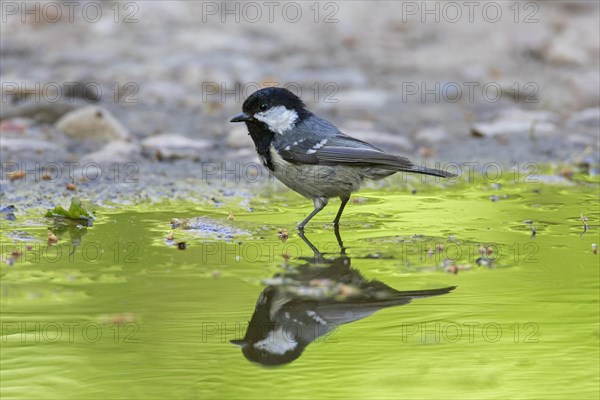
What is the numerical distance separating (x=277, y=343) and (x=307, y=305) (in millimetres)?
493

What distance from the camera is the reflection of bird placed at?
3.77 metres

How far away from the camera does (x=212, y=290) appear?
454cm

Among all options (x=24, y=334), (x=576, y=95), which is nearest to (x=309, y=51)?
(x=576, y=95)

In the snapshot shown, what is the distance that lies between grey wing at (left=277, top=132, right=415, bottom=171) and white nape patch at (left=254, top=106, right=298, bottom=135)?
0.61ft

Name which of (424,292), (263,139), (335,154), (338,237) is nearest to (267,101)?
(263,139)

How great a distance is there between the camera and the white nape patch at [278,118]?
248 inches

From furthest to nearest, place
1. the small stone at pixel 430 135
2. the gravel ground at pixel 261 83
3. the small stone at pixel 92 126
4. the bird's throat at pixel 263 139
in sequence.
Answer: the small stone at pixel 430 135
the small stone at pixel 92 126
the gravel ground at pixel 261 83
the bird's throat at pixel 263 139

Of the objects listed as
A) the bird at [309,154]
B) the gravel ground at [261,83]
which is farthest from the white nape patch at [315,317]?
the gravel ground at [261,83]

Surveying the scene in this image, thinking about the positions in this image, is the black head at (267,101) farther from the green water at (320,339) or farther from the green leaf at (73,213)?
the green leaf at (73,213)

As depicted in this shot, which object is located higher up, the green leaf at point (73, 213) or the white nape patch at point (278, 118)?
the white nape patch at point (278, 118)

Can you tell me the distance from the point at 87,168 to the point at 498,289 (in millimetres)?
4044

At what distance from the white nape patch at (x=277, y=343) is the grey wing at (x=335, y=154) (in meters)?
2.33

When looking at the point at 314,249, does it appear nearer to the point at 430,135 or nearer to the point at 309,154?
the point at 309,154

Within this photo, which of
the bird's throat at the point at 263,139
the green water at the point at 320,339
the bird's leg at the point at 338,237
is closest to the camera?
the green water at the point at 320,339
